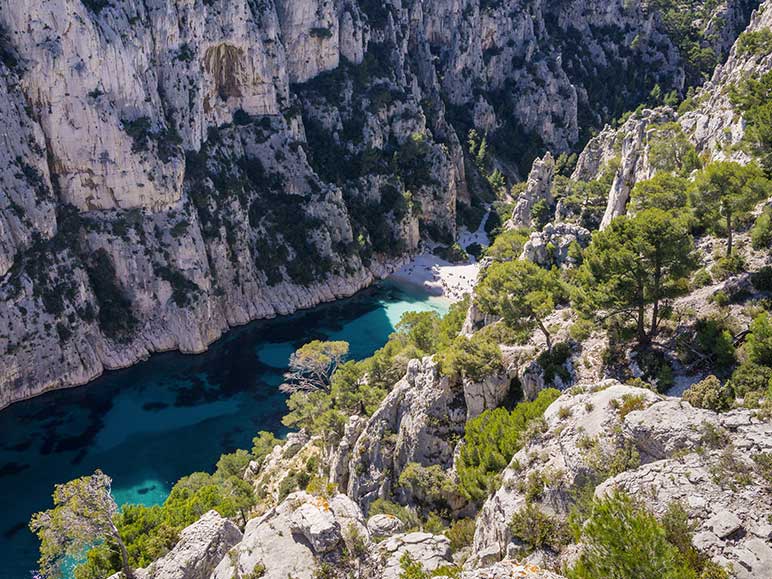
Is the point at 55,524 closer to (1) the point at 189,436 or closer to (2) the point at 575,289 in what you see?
(2) the point at 575,289

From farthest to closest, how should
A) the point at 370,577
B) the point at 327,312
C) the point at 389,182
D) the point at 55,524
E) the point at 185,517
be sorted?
the point at 389,182
the point at 327,312
the point at 185,517
the point at 55,524
the point at 370,577

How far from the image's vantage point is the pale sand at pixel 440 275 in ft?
238

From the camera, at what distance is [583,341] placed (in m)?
23.9

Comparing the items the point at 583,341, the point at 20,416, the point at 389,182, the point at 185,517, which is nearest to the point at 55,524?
the point at 185,517

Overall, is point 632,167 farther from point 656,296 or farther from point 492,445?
point 492,445

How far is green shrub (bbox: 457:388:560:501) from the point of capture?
61.7 ft

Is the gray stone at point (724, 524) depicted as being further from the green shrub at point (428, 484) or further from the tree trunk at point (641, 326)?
the tree trunk at point (641, 326)

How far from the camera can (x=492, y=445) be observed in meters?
19.6

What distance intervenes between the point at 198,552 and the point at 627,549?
13097 mm

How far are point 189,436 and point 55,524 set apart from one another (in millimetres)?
26832

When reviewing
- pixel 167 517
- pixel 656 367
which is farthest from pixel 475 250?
pixel 167 517

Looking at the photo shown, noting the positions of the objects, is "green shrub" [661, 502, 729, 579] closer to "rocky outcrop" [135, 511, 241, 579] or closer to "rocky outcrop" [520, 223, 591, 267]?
"rocky outcrop" [135, 511, 241, 579]

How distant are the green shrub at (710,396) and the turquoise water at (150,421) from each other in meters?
33.3

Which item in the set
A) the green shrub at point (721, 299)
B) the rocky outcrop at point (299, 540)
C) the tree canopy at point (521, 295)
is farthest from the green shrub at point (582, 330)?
the rocky outcrop at point (299, 540)
